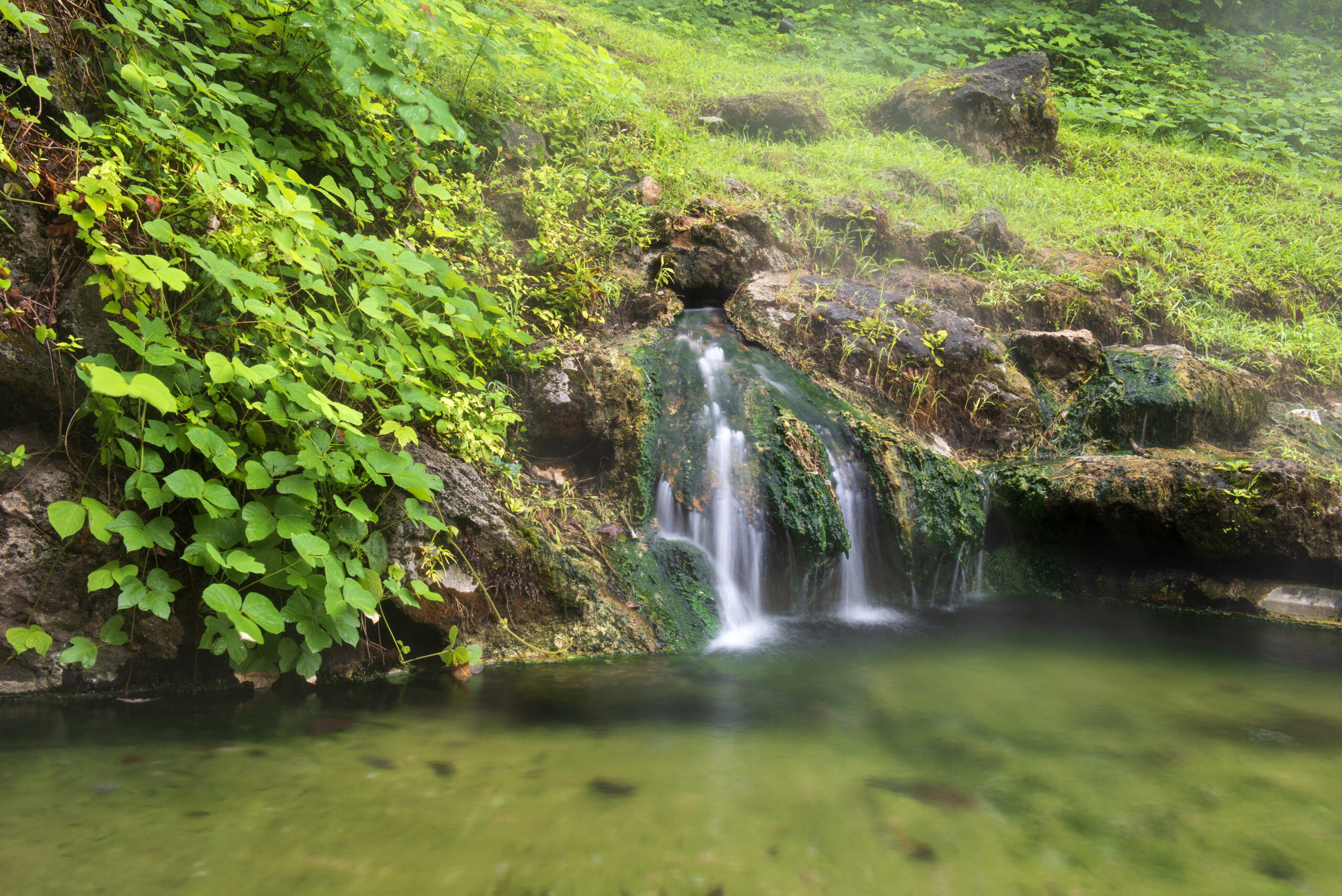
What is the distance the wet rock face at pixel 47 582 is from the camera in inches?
97.0

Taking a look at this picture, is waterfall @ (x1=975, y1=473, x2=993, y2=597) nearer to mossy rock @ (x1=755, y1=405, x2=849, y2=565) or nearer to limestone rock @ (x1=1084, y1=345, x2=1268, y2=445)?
limestone rock @ (x1=1084, y1=345, x2=1268, y2=445)

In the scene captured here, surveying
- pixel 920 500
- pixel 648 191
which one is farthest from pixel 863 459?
pixel 648 191

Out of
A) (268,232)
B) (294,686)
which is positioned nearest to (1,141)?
(268,232)

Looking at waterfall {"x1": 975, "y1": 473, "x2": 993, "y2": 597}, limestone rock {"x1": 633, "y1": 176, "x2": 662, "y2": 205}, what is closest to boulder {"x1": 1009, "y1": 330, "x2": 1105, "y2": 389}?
waterfall {"x1": 975, "y1": 473, "x2": 993, "y2": 597}

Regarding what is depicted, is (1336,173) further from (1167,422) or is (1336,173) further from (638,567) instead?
(638,567)

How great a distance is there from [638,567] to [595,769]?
67.5 inches

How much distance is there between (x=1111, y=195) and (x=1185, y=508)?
5666 mm

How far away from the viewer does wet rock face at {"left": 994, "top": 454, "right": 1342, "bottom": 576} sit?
4.49 meters

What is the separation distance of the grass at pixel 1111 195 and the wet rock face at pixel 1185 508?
7.43 feet

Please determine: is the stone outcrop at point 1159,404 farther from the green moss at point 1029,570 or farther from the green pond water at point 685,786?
the green pond water at point 685,786

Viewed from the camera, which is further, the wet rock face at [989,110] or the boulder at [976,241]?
the wet rock face at [989,110]

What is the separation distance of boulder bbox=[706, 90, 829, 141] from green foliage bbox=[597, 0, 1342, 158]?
3897 millimetres

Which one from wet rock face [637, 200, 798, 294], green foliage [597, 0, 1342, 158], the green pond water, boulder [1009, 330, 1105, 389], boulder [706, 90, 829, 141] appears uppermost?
green foliage [597, 0, 1342, 158]

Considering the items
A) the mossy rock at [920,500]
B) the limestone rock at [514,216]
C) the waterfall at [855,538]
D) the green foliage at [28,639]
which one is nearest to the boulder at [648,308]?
the limestone rock at [514,216]
